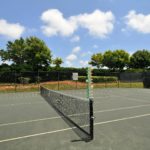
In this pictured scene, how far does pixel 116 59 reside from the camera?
204ft

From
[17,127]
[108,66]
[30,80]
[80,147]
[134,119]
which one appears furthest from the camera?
[108,66]

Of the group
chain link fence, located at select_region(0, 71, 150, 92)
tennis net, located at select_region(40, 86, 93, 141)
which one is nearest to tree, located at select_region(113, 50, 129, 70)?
chain link fence, located at select_region(0, 71, 150, 92)

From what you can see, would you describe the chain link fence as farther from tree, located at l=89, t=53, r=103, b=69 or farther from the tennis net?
tree, located at l=89, t=53, r=103, b=69

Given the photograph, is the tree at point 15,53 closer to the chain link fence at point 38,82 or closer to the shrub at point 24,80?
the chain link fence at point 38,82

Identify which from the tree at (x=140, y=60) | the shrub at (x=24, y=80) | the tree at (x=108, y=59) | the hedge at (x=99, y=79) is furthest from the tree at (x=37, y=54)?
the tree at (x=140, y=60)

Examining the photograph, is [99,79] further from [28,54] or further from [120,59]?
[120,59]

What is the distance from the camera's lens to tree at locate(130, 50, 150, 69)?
6397 centimetres

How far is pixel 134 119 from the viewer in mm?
8891

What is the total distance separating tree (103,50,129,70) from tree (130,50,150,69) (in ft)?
6.47

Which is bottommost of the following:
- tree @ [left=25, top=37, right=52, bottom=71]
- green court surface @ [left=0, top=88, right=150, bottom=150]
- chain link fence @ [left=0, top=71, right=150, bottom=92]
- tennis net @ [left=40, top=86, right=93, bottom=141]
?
green court surface @ [left=0, top=88, right=150, bottom=150]

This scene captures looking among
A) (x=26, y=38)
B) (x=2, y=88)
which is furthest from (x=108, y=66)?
(x=2, y=88)

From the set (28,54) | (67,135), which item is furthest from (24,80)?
(67,135)

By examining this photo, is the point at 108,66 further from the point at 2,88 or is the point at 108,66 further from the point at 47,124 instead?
the point at 47,124

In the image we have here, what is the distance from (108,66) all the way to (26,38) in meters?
26.3
